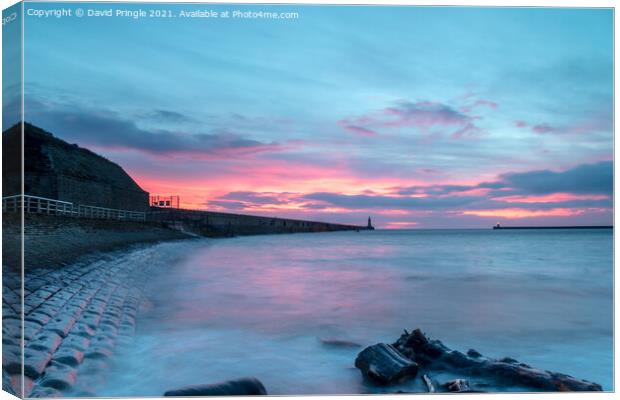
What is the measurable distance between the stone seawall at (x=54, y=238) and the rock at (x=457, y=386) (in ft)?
11.7

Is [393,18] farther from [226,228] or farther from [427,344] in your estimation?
[226,228]

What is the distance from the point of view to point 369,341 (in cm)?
554

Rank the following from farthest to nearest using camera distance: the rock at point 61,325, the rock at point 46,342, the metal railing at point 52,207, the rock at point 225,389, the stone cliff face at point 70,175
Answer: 1. the stone cliff face at point 70,175
2. the metal railing at point 52,207
3. the rock at point 61,325
4. the rock at point 46,342
5. the rock at point 225,389

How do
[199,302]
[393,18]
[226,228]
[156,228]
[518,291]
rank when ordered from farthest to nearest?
1. [226,228]
2. [156,228]
3. [518,291]
4. [199,302]
5. [393,18]

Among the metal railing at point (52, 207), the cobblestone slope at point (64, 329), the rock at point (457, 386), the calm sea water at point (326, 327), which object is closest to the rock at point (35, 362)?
the cobblestone slope at point (64, 329)

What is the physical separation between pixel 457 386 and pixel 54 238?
418 inches

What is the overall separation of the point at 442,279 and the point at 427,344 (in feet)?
26.5

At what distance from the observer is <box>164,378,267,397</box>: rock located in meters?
3.52

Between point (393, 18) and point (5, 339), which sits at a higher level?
point (393, 18)

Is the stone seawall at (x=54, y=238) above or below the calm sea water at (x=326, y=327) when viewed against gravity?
above

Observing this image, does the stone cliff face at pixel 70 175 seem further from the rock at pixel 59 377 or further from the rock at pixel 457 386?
the rock at pixel 457 386

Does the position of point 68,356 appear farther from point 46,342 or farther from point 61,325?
point 61,325

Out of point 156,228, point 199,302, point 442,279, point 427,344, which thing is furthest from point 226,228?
point 427,344

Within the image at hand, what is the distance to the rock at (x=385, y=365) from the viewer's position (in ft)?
12.7
